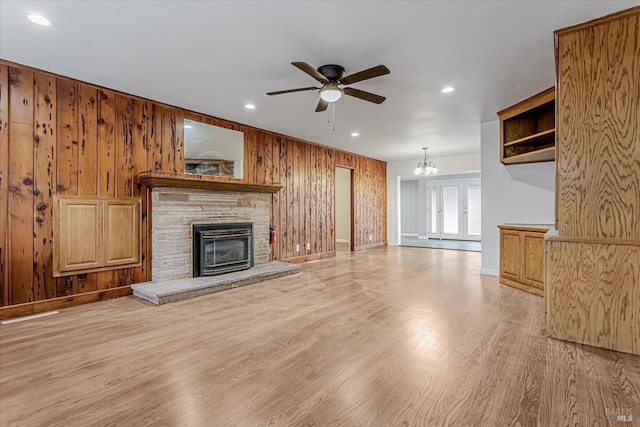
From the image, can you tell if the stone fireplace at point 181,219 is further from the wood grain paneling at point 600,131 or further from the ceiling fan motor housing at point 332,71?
the wood grain paneling at point 600,131

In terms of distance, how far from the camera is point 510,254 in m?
4.55

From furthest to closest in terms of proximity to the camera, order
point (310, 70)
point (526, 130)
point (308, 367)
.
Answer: point (526, 130)
point (310, 70)
point (308, 367)

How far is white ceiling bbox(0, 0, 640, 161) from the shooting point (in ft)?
7.82

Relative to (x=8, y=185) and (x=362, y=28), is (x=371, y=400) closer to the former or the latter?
(x=362, y=28)

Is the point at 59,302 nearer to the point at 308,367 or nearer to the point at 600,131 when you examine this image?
the point at 308,367

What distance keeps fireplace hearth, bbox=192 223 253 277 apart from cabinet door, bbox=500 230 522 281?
3877mm

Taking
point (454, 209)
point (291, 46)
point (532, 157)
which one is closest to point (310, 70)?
point (291, 46)

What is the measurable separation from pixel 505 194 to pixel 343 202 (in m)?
4.74

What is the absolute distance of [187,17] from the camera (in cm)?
248

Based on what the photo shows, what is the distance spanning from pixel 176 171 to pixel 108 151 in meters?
0.89

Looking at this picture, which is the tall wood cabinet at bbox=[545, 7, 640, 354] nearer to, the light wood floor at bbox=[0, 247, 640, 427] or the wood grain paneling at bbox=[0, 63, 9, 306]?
the light wood floor at bbox=[0, 247, 640, 427]

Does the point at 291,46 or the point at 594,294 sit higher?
the point at 291,46

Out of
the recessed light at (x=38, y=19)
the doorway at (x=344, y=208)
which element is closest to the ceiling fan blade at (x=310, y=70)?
the recessed light at (x=38, y=19)

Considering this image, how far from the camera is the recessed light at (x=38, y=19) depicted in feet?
8.09
